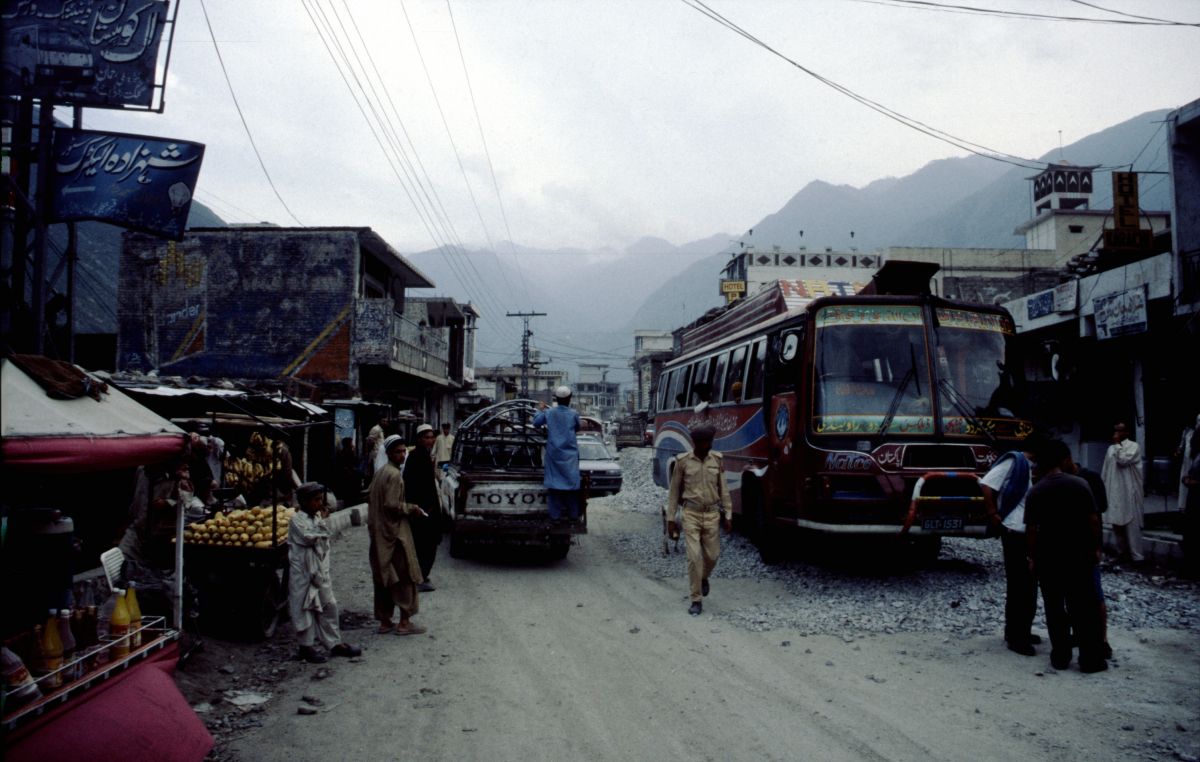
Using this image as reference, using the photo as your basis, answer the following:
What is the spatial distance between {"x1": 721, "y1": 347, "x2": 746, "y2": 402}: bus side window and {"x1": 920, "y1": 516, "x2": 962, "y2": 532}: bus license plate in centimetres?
376

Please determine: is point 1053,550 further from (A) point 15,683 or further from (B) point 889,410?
(A) point 15,683

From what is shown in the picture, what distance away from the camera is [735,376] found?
39.3 feet

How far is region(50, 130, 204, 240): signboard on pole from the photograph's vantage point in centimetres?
884

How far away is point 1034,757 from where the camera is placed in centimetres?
437

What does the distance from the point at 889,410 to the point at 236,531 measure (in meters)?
6.81

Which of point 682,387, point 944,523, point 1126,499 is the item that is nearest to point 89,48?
point 682,387

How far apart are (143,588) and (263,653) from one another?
4.07 ft

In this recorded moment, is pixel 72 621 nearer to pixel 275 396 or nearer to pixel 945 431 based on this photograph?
pixel 275 396

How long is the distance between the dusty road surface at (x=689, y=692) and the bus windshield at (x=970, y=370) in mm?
2501

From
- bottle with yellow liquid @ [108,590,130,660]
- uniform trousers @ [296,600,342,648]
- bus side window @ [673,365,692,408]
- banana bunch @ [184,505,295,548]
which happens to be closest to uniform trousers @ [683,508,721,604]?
uniform trousers @ [296,600,342,648]

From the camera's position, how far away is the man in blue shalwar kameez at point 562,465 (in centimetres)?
1018

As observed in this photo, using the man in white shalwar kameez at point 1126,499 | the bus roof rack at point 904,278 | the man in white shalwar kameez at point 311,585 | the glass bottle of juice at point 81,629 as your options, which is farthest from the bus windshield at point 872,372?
the glass bottle of juice at point 81,629

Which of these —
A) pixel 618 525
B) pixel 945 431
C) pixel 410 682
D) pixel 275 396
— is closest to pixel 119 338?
pixel 275 396

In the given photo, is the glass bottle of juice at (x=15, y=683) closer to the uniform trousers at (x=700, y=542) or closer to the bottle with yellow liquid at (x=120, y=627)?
the bottle with yellow liquid at (x=120, y=627)
